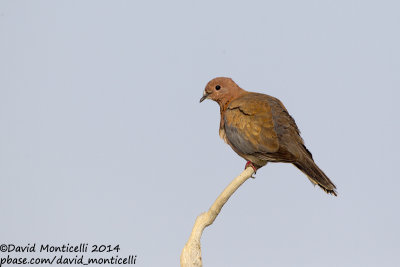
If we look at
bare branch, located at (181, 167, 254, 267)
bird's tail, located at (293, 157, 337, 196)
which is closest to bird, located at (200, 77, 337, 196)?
bird's tail, located at (293, 157, 337, 196)

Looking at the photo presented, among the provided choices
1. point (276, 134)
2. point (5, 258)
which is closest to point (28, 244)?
point (5, 258)

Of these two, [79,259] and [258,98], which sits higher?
[258,98]

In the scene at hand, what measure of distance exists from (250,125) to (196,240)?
1.93 metres

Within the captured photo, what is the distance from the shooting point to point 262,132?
393 inches

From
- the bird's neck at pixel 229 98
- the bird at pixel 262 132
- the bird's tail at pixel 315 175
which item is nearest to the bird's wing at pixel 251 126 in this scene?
the bird at pixel 262 132

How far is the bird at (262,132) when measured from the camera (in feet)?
31.8

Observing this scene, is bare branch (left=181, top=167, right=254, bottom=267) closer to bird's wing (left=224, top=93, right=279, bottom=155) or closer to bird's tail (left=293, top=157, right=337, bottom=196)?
bird's wing (left=224, top=93, right=279, bottom=155)

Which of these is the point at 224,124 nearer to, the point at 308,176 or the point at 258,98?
the point at 258,98

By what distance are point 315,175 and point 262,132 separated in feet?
3.40

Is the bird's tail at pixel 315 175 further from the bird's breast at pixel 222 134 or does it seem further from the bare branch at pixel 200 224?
the bird's breast at pixel 222 134

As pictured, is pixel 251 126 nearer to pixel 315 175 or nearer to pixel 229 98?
pixel 229 98

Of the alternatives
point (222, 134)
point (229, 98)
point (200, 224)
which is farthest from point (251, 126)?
point (200, 224)

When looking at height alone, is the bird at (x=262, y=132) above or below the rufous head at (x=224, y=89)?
below

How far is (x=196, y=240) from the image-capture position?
965 cm
